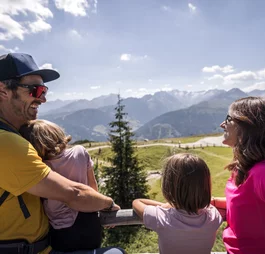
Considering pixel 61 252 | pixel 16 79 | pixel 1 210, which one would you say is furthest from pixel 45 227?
pixel 16 79

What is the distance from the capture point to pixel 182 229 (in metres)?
2.60

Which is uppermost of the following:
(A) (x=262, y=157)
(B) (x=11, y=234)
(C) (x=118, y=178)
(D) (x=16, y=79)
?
(D) (x=16, y=79)

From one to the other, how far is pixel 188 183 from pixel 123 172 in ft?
62.2

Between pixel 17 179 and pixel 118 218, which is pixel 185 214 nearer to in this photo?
pixel 118 218

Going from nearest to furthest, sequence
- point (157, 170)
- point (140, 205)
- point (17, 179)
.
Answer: point (17, 179) → point (140, 205) → point (157, 170)

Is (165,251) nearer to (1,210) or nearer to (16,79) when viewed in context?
(1,210)

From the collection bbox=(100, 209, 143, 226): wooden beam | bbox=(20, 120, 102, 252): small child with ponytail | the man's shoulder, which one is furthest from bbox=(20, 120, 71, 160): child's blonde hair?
bbox=(100, 209, 143, 226): wooden beam

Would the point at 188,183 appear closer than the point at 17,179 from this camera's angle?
No

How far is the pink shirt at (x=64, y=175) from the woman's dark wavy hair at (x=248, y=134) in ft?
6.34

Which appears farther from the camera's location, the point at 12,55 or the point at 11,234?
the point at 12,55

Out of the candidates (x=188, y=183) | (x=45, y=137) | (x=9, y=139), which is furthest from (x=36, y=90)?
(x=188, y=183)

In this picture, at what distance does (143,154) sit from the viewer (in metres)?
61.0

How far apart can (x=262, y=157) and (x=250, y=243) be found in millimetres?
969

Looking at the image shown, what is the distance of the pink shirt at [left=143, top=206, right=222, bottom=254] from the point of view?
8.56ft
